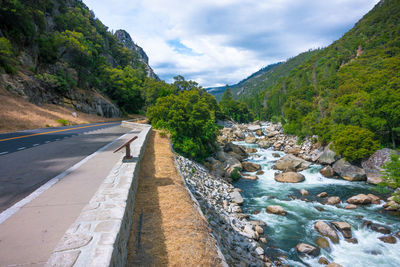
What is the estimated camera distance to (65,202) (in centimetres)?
455

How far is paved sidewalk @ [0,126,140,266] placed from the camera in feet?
9.53

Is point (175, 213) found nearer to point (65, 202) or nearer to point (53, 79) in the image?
point (65, 202)

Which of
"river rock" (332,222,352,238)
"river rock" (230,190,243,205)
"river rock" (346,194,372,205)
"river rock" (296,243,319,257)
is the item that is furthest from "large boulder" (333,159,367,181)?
"river rock" (296,243,319,257)

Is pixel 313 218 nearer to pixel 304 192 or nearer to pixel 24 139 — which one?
pixel 304 192

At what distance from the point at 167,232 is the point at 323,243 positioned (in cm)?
1010

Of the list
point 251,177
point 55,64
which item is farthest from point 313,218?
point 55,64

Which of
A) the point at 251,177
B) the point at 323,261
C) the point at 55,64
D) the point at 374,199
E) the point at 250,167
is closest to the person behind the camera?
the point at 323,261

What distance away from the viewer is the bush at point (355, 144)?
23.0 meters

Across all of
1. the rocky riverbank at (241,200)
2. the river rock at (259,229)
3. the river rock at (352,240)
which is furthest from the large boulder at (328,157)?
the river rock at (259,229)

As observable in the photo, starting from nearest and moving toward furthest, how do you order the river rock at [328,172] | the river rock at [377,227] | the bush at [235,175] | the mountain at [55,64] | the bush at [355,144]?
1. the river rock at [377,227]
2. the bush at [235,175]
3. the river rock at [328,172]
4. the bush at [355,144]
5. the mountain at [55,64]

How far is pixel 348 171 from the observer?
2203cm

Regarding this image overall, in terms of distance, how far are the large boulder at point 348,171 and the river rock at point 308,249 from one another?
14.5 meters

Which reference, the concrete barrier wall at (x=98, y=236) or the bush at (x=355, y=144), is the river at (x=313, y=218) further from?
the concrete barrier wall at (x=98, y=236)

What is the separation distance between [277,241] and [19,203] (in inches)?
456
